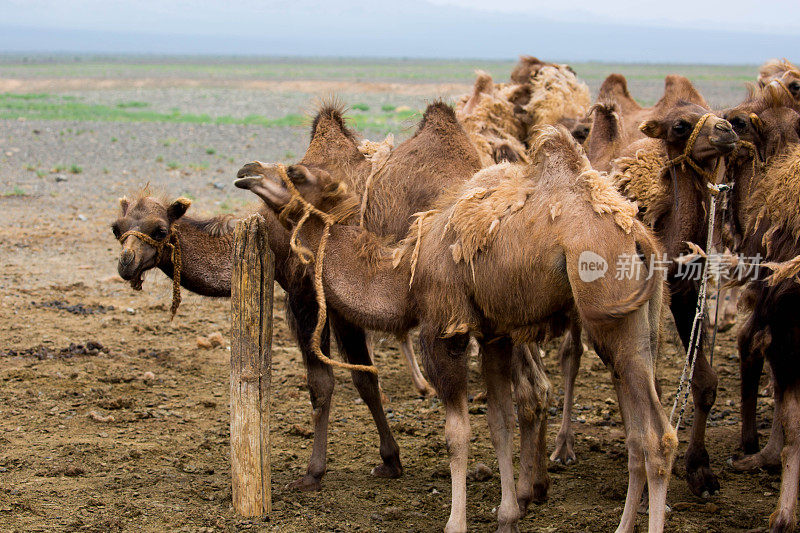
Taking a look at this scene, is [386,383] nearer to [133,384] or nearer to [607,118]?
[133,384]

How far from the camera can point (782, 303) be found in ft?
16.9

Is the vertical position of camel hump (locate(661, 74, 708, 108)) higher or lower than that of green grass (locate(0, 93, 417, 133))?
higher

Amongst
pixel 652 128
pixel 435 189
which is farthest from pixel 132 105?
pixel 652 128

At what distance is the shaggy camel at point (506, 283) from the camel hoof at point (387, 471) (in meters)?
1.15

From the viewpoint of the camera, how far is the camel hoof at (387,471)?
620cm

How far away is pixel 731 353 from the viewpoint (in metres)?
9.11

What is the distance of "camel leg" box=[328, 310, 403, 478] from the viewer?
615 cm

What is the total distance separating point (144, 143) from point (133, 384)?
19.2m

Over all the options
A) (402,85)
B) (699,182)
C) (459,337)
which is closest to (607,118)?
(699,182)

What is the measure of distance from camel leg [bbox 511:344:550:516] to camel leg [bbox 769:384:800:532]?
1462 millimetres

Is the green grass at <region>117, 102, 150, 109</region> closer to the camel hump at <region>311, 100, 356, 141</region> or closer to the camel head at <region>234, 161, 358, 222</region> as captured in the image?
the camel hump at <region>311, 100, 356, 141</region>

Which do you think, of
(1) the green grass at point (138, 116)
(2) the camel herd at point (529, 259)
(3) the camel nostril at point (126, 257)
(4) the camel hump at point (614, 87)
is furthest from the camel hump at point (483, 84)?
(1) the green grass at point (138, 116)

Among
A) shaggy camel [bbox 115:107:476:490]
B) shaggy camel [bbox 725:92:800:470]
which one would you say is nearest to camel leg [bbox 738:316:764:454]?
shaggy camel [bbox 725:92:800:470]

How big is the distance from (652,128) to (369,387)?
271cm
